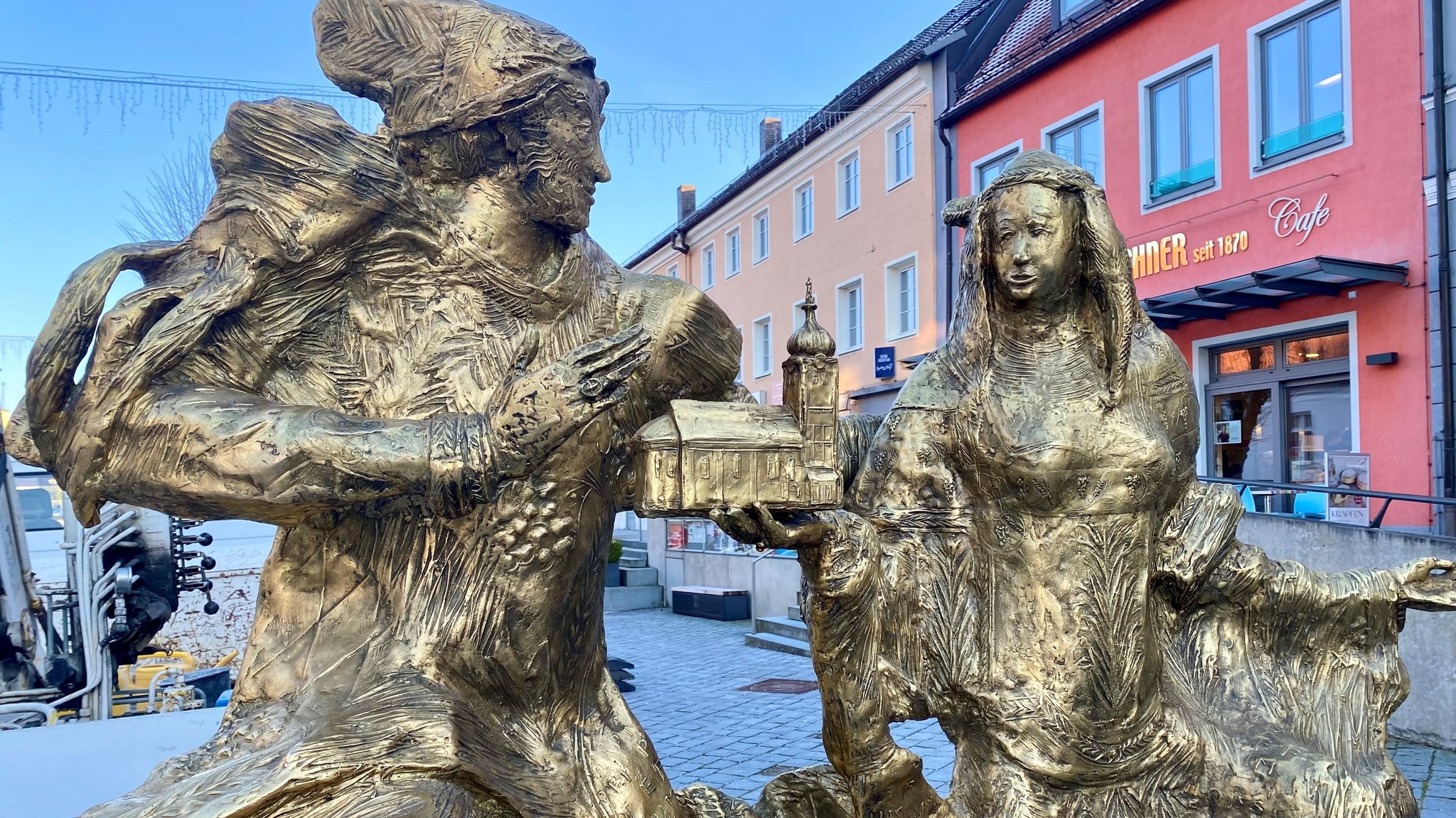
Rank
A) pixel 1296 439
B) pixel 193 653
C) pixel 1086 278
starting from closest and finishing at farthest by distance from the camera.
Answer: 1. pixel 1086 278
2. pixel 193 653
3. pixel 1296 439

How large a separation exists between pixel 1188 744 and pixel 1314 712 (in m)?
0.40

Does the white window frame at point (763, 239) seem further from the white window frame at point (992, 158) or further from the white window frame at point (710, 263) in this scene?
the white window frame at point (992, 158)

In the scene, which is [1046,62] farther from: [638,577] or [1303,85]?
[638,577]

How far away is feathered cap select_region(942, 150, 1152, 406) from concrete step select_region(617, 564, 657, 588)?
42.4 feet

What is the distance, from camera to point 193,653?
922cm

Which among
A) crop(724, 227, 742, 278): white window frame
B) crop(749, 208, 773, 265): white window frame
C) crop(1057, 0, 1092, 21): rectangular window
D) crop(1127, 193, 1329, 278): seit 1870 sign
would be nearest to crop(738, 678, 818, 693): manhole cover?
crop(1127, 193, 1329, 278): seit 1870 sign

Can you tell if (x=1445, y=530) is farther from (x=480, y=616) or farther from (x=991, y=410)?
(x=480, y=616)

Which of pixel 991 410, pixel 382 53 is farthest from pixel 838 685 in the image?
pixel 382 53

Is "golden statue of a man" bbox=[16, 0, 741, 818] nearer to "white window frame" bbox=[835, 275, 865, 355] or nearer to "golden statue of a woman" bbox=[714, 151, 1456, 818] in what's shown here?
"golden statue of a woman" bbox=[714, 151, 1456, 818]

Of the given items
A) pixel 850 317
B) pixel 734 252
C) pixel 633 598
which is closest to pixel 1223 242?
pixel 850 317

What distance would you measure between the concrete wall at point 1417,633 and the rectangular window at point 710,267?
50.4 ft

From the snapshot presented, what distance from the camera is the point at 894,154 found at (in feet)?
52.3

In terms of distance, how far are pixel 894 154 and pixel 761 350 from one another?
5.43 metres

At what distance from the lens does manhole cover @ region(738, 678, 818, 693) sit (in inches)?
322
